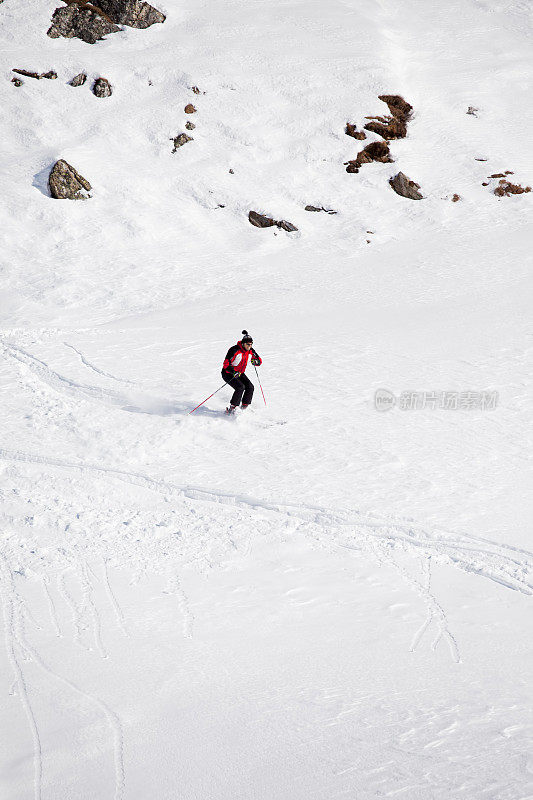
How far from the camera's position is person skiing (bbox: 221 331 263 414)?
35.4 feet

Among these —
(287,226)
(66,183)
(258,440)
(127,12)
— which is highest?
(127,12)

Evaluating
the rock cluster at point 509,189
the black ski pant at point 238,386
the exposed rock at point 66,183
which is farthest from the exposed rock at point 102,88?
the black ski pant at point 238,386

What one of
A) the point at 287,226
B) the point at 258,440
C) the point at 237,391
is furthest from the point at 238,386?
the point at 287,226

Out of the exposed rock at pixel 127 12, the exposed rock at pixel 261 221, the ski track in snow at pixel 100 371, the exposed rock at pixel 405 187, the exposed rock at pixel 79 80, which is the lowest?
the ski track in snow at pixel 100 371

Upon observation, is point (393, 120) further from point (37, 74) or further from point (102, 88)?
point (37, 74)

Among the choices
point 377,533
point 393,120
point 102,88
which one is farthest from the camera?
point 393,120

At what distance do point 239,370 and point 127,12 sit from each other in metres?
28.6

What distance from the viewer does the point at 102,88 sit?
26500 millimetres

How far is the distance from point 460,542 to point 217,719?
415 cm

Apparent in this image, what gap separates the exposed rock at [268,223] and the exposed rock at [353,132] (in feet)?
23.0

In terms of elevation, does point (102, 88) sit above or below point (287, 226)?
above

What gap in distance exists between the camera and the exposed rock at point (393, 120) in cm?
2639

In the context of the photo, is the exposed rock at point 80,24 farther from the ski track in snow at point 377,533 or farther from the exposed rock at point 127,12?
the ski track in snow at point 377,533

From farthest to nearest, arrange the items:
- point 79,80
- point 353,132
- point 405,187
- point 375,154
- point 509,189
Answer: point 79,80, point 353,132, point 375,154, point 405,187, point 509,189
